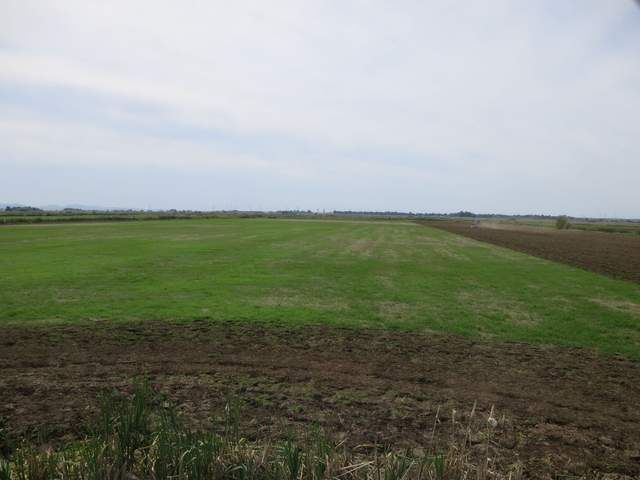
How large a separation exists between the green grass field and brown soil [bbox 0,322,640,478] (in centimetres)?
132

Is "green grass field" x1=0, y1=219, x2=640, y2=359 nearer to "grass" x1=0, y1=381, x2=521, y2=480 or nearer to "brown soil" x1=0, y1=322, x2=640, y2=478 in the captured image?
"brown soil" x1=0, y1=322, x2=640, y2=478

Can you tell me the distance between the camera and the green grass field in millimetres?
11531

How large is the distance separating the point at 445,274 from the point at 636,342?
10672mm

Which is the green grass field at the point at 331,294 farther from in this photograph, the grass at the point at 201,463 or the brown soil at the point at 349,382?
the grass at the point at 201,463

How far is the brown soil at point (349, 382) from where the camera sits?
5672 mm

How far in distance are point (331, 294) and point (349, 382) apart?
25.5ft

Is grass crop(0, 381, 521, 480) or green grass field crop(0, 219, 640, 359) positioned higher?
grass crop(0, 381, 521, 480)

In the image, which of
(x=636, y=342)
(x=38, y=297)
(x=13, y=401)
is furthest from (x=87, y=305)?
(x=636, y=342)

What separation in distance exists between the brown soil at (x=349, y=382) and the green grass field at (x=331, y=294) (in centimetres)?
132

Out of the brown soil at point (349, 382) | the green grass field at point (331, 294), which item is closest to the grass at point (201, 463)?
the brown soil at point (349, 382)

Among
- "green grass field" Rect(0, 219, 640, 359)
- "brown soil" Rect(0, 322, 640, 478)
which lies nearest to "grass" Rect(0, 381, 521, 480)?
"brown soil" Rect(0, 322, 640, 478)

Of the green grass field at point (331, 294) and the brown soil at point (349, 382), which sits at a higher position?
the green grass field at point (331, 294)

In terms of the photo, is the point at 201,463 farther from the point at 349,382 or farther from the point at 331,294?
the point at 331,294

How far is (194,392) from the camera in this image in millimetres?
6809
